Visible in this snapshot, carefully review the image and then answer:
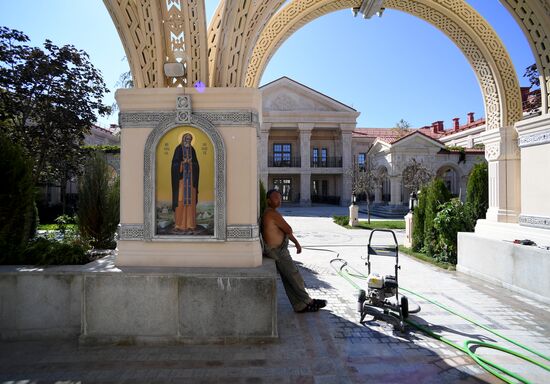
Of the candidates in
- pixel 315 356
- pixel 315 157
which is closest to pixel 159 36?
pixel 315 356

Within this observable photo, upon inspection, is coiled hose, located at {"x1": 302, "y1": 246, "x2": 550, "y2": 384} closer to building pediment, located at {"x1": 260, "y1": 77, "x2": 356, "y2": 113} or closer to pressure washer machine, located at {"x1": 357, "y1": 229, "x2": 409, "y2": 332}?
pressure washer machine, located at {"x1": 357, "y1": 229, "x2": 409, "y2": 332}

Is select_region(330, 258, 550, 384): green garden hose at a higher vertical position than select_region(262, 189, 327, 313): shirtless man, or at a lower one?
lower

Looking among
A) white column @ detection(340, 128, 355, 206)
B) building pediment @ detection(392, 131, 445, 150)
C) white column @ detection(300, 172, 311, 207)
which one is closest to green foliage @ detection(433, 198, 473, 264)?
building pediment @ detection(392, 131, 445, 150)

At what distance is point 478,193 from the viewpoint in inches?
331

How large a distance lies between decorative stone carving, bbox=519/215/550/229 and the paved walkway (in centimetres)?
128

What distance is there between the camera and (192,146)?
3996 mm

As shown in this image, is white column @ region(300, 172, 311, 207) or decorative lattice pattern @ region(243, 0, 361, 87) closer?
decorative lattice pattern @ region(243, 0, 361, 87)

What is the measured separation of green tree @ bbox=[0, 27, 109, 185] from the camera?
30.0 feet

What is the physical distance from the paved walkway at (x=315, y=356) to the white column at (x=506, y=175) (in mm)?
1947

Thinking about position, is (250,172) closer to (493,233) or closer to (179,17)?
(179,17)

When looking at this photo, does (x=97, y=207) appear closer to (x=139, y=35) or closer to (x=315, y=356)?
(x=139, y=35)

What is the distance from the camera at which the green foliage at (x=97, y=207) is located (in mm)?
6348

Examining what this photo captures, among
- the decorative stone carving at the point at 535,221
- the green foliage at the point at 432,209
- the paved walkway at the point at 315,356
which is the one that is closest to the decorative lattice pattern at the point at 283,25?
the paved walkway at the point at 315,356

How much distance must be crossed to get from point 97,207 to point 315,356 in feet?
17.0
